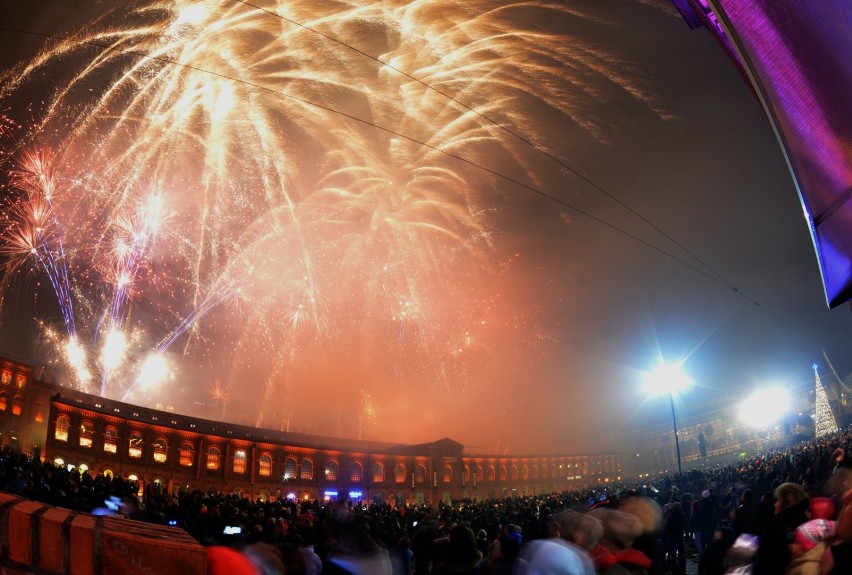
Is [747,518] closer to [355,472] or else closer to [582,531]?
[582,531]

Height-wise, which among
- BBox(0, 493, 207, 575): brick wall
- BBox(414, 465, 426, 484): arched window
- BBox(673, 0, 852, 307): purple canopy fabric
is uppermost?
BBox(414, 465, 426, 484): arched window

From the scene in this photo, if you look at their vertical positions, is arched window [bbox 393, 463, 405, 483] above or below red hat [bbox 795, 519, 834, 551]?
above

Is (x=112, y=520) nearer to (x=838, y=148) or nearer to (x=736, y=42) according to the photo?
(x=838, y=148)

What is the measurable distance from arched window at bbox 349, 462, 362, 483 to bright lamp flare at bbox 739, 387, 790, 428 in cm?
5497

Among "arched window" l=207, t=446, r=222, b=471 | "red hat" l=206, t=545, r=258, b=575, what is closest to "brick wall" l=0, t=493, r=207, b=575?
"red hat" l=206, t=545, r=258, b=575

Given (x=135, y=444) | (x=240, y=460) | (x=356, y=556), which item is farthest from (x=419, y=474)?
(x=356, y=556)

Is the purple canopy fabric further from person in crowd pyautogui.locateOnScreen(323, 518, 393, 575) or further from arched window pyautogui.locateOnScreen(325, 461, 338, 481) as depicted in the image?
arched window pyautogui.locateOnScreen(325, 461, 338, 481)

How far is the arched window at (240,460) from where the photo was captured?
62.2m

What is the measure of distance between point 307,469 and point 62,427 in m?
29.7

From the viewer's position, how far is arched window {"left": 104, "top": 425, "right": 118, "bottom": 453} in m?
50.8

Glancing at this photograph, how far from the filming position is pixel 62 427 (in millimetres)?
48250

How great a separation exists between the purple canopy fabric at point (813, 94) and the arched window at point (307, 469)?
72503 millimetres

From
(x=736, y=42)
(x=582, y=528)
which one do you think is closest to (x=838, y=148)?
(x=736, y=42)

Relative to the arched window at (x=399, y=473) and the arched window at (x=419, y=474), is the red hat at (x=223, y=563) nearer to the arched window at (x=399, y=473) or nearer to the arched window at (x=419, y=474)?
the arched window at (x=399, y=473)
